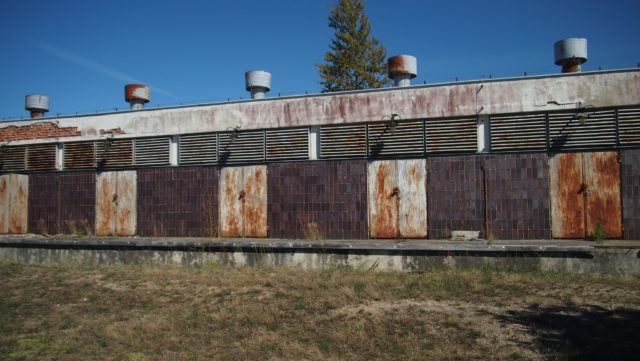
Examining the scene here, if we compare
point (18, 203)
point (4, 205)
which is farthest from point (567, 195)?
point (4, 205)

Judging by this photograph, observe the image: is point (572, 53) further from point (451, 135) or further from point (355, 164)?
point (355, 164)

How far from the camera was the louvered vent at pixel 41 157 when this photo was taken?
1608 cm

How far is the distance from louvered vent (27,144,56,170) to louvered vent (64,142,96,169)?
0.53 metres

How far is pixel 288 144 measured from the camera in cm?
1356

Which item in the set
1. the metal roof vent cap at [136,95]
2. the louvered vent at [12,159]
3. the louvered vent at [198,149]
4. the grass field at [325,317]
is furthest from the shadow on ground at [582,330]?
the louvered vent at [12,159]

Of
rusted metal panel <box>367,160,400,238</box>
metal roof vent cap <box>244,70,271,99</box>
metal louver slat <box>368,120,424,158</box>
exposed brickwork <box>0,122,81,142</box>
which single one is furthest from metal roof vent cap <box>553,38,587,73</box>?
exposed brickwork <box>0,122,81,142</box>

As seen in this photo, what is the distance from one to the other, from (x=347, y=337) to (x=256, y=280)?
381 cm

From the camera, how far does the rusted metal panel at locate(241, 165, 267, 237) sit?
44.7 ft

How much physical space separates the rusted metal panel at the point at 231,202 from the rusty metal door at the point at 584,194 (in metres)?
8.61

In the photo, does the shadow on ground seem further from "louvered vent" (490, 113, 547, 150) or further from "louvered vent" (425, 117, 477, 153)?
"louvered vent" (425, 117, 477, 153)

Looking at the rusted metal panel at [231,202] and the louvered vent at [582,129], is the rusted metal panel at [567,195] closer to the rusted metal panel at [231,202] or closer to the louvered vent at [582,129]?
the louvered vent at [582,129]

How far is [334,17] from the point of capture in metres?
27.7

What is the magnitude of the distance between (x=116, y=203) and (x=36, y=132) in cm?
438

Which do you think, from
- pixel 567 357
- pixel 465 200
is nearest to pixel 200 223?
pixel 465 200
